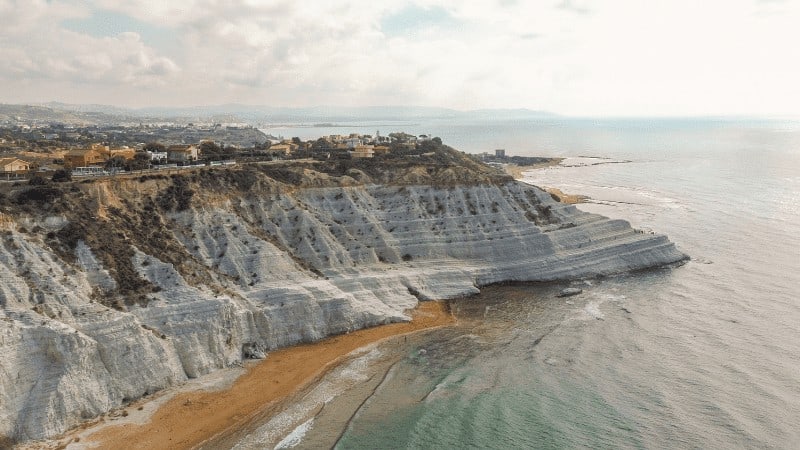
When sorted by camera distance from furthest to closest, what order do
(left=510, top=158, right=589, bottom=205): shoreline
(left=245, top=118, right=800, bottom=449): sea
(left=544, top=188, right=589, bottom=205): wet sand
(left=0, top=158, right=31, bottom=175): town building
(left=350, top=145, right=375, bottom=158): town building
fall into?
(left=510, top=158, right=589, bottom=205): shoreline
(left=544, top=188, right=589, bottom=205): wet sand
(left=350, top=145, right=375, bottom=158): town building
(left=0, top=158, right=31, bottom=175): town building
(left=245, top=118, right=800, bottom=449): sea

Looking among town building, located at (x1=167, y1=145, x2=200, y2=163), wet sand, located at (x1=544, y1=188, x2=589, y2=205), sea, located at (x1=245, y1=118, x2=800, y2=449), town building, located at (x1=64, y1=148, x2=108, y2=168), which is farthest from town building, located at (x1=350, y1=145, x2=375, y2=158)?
wet sand, located at (x1=544, y1=188, x2=589, y2=205)

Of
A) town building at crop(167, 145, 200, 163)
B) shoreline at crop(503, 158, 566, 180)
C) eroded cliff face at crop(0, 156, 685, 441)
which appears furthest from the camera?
shoreline at crop(503, 158, 566, 180)

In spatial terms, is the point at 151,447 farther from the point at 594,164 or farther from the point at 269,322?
the point at 594,164

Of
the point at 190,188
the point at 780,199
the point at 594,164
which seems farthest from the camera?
the point at 594,164

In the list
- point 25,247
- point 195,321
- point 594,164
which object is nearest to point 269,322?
point 195,321

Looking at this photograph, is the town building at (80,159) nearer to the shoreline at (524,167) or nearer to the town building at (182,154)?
the town building at (182,154)

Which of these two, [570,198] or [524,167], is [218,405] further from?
[524,167]

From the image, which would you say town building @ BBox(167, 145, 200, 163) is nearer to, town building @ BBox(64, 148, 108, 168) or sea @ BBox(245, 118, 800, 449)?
town building @ BBox(64, 148, 108, 168)
